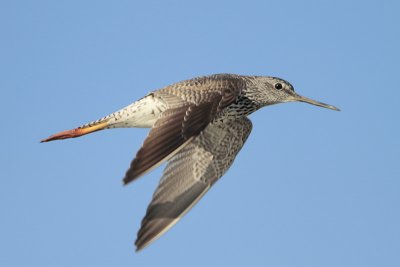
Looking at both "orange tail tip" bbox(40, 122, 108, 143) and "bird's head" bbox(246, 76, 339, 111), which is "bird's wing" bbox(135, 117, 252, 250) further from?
"orange tail tip" bbox(40, 122, 108, 143)

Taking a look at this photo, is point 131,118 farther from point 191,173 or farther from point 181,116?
point 181,116

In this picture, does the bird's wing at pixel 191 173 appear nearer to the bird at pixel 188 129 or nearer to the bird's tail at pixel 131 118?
the bird at pixel 188 129

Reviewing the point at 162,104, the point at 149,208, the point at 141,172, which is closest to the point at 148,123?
the point at 162,104

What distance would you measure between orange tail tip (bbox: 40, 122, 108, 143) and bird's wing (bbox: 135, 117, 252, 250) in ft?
5.53

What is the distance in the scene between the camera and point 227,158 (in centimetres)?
1548

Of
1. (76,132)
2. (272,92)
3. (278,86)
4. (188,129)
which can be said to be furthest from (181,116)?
(278,86)

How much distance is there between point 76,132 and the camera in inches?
593

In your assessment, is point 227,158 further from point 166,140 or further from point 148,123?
point 166,140

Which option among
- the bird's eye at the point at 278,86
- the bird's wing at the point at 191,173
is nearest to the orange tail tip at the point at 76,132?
the bird's wing at the point at 191,173

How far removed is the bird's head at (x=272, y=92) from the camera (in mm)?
15672

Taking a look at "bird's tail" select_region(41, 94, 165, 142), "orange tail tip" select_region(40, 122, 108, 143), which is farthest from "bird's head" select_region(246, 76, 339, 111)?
"orange tail tip" select_region(40, 122, 108, 143)

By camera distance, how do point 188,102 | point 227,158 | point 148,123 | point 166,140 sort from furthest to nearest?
point 227,158 < point 148,123 < point 188,102 < point 166,140

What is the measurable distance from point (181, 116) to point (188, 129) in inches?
20.4

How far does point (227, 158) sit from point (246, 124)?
1.02 m
